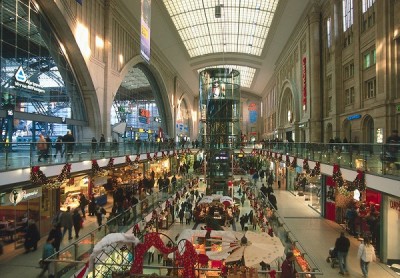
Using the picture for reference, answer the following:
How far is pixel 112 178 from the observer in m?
22.4

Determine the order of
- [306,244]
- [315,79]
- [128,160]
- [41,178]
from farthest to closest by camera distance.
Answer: [315,79] → [128,160] → [306,244] → [41,178]

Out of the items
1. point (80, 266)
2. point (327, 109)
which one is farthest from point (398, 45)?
point (80, 266)

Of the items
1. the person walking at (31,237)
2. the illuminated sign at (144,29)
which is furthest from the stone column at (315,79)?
the person walking at (31,237)

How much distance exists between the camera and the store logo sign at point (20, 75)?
1553cm

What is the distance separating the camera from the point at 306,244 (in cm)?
1370

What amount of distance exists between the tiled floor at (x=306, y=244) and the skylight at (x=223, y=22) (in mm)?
23789

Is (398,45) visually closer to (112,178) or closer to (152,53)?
(112,178)

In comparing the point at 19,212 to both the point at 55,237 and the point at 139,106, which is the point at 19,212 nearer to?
the point at 55,237

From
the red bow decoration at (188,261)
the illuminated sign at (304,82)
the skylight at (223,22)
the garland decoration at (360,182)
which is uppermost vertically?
the skylight at (223,22)

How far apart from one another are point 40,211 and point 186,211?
27.6 ft

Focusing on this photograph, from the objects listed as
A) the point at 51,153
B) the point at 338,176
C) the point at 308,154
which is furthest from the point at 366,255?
the point at 51,153

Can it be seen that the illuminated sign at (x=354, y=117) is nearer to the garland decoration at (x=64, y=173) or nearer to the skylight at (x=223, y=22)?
the garland decoration at (x=64, y=173)

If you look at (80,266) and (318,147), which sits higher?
(318,147)

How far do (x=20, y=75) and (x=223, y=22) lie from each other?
32.7m
